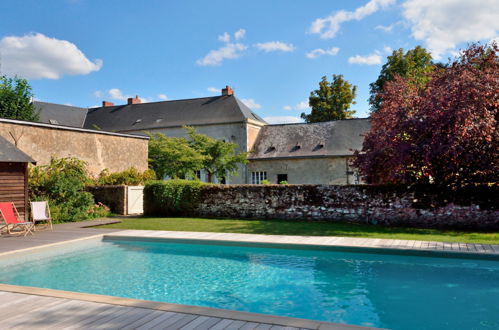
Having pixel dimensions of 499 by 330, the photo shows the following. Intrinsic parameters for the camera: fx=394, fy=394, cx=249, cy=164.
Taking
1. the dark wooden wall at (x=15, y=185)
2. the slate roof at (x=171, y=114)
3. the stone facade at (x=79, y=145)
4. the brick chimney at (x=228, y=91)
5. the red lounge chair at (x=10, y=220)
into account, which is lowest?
the red lounge chair at (x=10, y=220)

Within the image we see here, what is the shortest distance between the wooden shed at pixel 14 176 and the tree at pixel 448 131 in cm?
1155

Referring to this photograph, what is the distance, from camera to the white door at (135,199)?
59.2ft

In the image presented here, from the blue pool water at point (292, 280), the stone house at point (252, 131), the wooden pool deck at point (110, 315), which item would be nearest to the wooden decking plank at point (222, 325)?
the wooden pool deck at point (110, 315)

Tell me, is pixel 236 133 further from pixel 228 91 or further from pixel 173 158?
pixel 173 158

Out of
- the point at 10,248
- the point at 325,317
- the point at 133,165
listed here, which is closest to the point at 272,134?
the point at 133,165

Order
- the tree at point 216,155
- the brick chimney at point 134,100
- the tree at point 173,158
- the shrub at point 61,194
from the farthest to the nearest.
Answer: the brick chimney at point 134,100
the tree at point 216,155
the tree at point 173,158
the shrub at point 61,194

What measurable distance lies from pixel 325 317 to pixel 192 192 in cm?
1135

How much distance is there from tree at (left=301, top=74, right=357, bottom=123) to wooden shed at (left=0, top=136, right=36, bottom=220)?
97.4 feet

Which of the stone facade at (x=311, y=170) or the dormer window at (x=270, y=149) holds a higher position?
the dormer window at (x=270, y=149)

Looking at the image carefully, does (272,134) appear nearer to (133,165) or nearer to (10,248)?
(133,165)

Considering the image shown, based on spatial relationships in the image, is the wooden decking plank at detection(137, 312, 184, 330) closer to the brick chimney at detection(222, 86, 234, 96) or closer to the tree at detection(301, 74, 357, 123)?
the brick chimney at detection(222, 86, 234, 96)

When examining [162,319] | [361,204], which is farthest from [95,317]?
[361,204]

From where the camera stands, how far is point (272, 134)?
108ft

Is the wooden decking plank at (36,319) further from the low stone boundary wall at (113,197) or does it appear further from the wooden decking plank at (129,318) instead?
the low stone boundary wall at (113,197)
